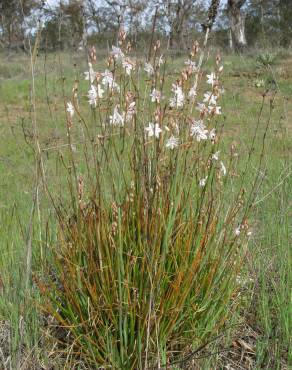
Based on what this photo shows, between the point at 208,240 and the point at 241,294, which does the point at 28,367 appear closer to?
the point at 208,240

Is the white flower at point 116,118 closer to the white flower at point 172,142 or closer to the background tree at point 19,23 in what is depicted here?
the white flower at point 172,142

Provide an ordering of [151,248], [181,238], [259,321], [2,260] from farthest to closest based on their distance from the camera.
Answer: [2,260] < [259,321] < [181,238] < [151,248]

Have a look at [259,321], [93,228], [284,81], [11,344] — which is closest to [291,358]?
[259,321]

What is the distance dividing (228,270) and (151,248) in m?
0.35

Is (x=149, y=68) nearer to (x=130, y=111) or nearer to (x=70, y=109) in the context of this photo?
(x=130, y=111)

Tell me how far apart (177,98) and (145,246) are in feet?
1.75

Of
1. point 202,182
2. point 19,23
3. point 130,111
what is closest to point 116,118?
point 130,111

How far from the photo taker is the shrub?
173 cm

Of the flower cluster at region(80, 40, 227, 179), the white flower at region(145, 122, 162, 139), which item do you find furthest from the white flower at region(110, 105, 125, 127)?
the white flower at region(145, 122, 162, 139)

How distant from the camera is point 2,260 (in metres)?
2.38

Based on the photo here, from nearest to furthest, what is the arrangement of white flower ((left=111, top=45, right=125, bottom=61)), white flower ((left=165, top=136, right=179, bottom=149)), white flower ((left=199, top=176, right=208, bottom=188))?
1. white flower ((left=111, top=45, right=125, bottom=61))
2. white flower ((left=165, top=136, right=179, bottom=149))
3. white flower ((left=199, top=176, right=208, bottom=188))

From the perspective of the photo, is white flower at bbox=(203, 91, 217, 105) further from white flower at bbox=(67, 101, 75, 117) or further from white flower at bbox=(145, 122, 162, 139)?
white flower at bbox=(67, 101, 75, 117)

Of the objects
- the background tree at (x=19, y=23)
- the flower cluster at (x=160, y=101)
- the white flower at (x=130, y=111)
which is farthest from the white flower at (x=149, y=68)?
the background tree at (x=19, y=23)

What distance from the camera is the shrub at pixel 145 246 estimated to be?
173 centimetres
